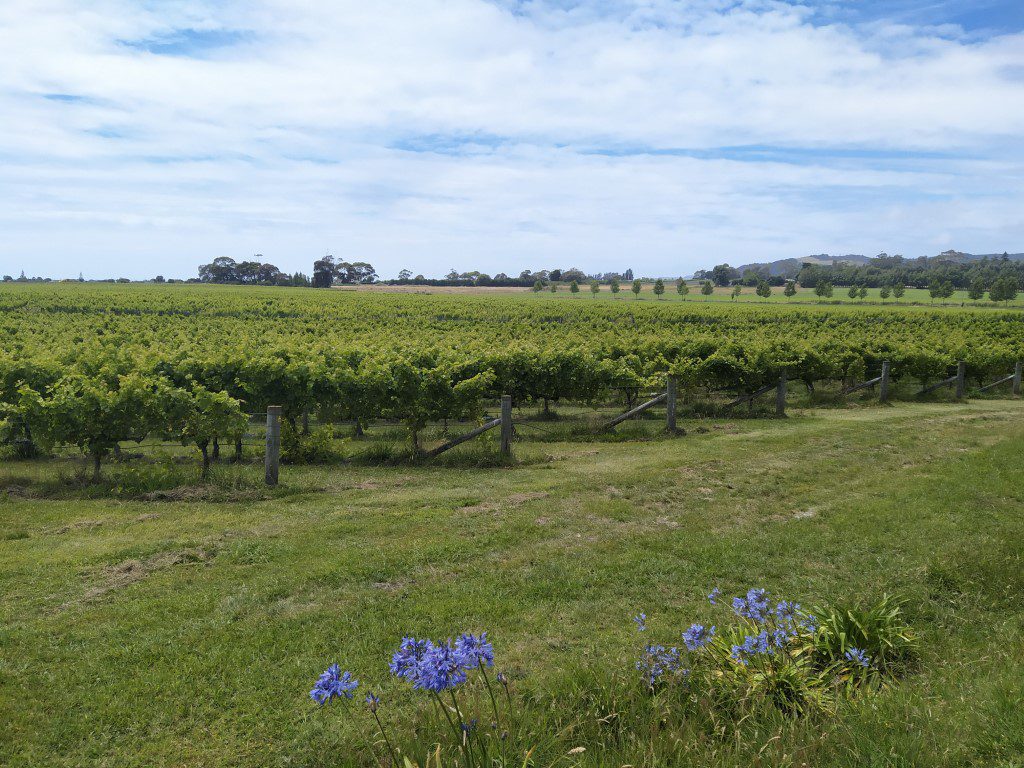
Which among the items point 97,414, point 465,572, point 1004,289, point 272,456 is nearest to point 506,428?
point 272,456

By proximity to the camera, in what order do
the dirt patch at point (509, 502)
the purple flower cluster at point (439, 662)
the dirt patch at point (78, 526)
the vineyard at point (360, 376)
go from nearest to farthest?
the purple flower cluster at point (439, 662), the dirt patch at point (78, 526), the dirt patch at point (509, 502), the vineyard at point (360, 376)

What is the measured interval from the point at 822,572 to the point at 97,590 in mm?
6966

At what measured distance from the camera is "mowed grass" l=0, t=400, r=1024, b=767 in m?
4.05

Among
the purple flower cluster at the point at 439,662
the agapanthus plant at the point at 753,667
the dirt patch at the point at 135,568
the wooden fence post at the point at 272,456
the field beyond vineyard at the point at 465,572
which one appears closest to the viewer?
the purple flower cluster at the point at 439,662

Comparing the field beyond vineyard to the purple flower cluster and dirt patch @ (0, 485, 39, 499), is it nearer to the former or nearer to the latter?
dirt patch @ (0, 485, 39, 499)

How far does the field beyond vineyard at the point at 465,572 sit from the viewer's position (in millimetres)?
4031

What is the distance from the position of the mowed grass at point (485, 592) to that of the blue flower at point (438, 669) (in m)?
0.90

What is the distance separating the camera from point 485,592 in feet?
20.7

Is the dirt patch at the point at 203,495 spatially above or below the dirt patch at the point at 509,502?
above

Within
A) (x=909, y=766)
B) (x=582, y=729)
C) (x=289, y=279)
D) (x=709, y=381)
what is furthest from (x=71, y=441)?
(x=289, y=279)

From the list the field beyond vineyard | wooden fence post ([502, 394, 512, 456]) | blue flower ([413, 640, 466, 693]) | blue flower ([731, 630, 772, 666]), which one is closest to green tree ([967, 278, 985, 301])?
the field beyond vineyard

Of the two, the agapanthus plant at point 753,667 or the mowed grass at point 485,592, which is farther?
the agapanthus plant at point 753,667

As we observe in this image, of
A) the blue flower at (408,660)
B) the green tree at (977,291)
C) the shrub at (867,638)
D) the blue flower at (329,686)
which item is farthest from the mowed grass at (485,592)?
the green tree at (977,291)

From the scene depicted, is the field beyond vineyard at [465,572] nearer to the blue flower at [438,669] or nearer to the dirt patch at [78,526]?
the dirt patch at [78,526]
